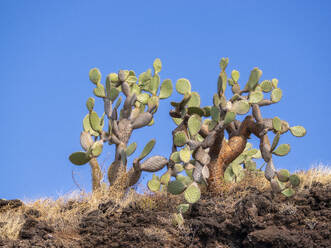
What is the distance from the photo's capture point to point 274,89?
364 inches

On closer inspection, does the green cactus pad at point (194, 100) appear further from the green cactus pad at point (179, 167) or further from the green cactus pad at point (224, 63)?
the green cactus pad at point (179, 167)

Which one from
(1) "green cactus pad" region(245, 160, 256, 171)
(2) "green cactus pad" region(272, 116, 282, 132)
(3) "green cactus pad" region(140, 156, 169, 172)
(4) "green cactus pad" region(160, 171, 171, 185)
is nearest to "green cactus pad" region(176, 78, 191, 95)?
(3) "green cactus pad" region(140, 156, 169, 172)

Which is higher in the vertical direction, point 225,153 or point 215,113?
point 215,113

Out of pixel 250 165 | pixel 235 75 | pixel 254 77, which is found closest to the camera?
pixel 254 77

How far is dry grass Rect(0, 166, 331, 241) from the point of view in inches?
293

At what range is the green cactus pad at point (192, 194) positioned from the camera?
293 inches

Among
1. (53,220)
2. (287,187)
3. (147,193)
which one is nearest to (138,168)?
(147,193)

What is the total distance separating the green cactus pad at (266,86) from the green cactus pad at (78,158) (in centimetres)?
336

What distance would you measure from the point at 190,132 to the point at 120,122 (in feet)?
5.80

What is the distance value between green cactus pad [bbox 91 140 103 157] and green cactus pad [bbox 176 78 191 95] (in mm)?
1697

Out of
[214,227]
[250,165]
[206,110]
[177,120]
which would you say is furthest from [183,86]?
[214,227]

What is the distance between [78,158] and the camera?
30.3ft

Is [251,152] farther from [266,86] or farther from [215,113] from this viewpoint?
[215,113]

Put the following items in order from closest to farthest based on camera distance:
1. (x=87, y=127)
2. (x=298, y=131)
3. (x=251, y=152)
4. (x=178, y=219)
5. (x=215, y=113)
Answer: (x=178, y=219) → (x=215, y=113) → (x=298, y=131) → (x=87, y=127) → (x=251, y=152)
